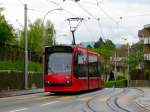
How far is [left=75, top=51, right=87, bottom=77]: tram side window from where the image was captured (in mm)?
40375

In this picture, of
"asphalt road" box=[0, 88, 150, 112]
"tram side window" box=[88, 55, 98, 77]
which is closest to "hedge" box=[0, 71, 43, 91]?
"tram side window" box=[88, 55, 98, 77]

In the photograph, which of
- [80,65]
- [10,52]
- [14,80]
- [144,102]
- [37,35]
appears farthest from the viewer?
[37,35]

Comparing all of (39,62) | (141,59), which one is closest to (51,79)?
(39,62)

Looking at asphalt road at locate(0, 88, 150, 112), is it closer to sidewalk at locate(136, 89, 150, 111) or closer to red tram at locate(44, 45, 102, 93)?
sidewalk at locate(136, 89, 150, 111)

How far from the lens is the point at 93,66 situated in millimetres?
48125

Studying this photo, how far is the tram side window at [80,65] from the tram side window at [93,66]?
2434mm

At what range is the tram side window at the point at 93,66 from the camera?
46.2 metres

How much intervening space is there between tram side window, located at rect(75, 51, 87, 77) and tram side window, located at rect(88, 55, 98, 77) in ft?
7.99

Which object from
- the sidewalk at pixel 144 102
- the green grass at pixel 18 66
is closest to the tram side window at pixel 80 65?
the sidewalk at pixel 144 102

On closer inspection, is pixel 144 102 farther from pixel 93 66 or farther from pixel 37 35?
pixel 37 35

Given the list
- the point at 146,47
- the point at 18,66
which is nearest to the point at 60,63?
the point at 18,66

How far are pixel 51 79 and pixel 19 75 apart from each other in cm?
1559

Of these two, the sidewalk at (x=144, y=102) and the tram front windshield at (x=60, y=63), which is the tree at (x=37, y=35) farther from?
the sidewalk at (x=144, y=102)

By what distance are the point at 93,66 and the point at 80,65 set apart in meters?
6.69
